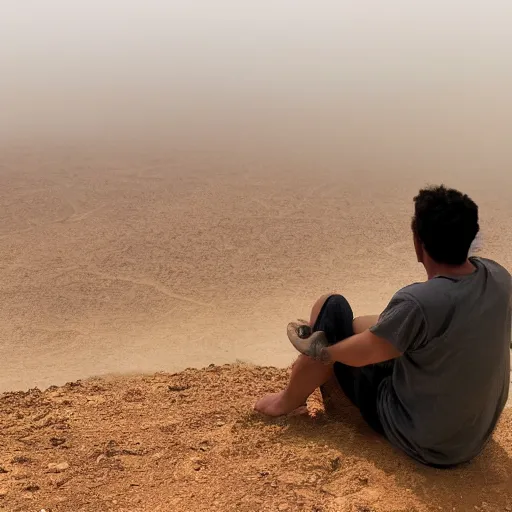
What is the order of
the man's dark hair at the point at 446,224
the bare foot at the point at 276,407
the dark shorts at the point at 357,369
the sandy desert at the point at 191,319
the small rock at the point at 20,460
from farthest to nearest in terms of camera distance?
1. the bare foot at the point at 276,407
2. the small rock at the point at 20,460
3. the dark shorts at the point at 357,369
4. the sandy desert at the point at 191,319
5. the man's dark hair at the point at 446,224

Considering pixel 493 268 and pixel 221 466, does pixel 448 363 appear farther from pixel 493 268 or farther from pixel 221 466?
pixel 221 466

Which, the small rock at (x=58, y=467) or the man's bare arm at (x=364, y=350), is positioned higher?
the man's bare arm at (x=364, y=350)

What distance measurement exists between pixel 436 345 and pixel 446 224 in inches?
16.2

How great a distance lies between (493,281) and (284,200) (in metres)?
7.40

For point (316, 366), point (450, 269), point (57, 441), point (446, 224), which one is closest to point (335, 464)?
point (316, 366)

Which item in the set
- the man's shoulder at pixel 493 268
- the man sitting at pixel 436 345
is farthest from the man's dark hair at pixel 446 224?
the man's shoulder at pixel 493 268

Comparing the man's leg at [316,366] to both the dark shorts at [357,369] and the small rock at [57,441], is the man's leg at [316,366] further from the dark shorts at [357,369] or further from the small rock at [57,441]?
the small rock at [57,441]

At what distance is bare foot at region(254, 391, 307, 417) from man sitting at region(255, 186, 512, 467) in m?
0.34

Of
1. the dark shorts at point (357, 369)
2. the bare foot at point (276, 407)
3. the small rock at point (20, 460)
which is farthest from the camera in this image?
the bare foot at point (276, 407)

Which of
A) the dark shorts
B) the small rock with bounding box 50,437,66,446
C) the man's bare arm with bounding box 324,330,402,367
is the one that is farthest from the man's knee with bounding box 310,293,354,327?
the small rock with bounding box 50,437,66,446

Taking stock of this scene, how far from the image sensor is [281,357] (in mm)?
5508

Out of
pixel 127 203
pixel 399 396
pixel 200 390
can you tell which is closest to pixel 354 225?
pixel 127 203

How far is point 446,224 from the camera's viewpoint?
2088 mm

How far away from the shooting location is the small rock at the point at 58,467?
2658 millimetres
